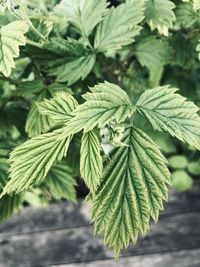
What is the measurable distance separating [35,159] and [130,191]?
0.16 m

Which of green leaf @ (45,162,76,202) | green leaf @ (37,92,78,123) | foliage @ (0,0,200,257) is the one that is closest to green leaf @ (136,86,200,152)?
foliage @ (0,0,200,257)

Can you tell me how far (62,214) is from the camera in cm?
177

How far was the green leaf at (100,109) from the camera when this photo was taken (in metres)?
0.71

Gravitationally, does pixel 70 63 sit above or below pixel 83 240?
above

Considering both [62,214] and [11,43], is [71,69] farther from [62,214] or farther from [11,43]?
[62,214]

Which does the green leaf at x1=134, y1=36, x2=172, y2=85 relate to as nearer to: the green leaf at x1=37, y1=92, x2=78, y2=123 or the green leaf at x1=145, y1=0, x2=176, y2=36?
the green leaf at x1=145, y1=0, x2=176, y2=36

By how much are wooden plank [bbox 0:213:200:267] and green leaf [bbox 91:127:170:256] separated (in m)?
0.88

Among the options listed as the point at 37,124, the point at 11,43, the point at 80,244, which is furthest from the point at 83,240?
the point at 11,43

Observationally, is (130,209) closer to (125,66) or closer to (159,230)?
(125,66)

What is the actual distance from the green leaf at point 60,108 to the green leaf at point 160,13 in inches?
11.2

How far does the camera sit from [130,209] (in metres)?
0.74

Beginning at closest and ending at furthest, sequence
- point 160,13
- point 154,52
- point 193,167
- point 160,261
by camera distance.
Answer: point 160,13
point 154,52
point 160,261
point 193,167

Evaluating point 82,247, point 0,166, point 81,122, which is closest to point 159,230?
point 82,247

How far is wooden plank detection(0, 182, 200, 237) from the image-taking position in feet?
5.67
